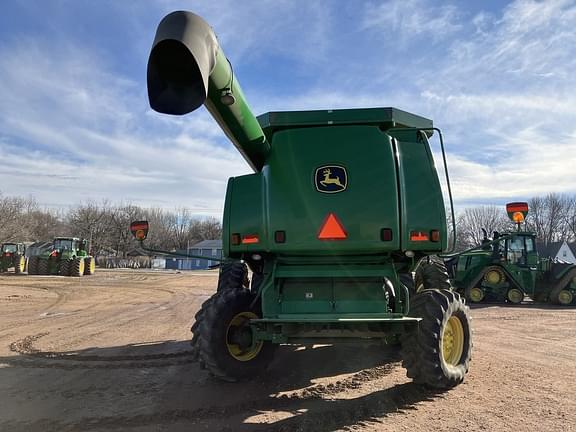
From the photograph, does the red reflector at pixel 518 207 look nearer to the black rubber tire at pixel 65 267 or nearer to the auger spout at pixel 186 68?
the auger spout at pixel 186 68

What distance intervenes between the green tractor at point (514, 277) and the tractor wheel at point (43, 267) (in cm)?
2574

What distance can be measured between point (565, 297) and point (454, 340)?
13.2 metres

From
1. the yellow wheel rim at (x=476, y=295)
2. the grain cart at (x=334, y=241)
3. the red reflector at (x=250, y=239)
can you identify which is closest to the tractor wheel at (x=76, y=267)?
the yellow wheel rim at (x=476, y=295)

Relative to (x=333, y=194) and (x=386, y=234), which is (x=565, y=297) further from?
(x=333, y=194)

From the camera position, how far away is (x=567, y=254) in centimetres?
6400

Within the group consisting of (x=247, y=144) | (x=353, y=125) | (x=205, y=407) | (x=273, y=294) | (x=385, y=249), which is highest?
(x=353, y=125)

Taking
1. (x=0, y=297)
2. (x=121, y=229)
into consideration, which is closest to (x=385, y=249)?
(x=0, y=297)

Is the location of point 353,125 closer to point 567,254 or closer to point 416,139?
point 416,139

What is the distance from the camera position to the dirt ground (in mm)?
4051

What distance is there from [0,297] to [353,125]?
15330 millimetres

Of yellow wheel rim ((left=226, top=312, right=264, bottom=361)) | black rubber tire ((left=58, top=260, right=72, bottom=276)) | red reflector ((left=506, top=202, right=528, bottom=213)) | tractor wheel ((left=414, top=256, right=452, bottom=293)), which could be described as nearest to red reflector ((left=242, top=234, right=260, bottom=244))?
yellow wheel rim ((left=226, top=312, right=264, bottom=361))

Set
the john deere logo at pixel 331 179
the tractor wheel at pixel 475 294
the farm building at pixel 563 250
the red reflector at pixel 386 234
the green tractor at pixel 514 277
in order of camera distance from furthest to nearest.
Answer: the farm building at pixel 563 250 → the tractor wheel at pixel 475 294 → the green tractor at pixel 514 277 → the john deere logo at pixel 331 179 → the red reflector at pixel 386 234

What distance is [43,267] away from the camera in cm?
2991

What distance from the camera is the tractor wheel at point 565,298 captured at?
51.4ft
